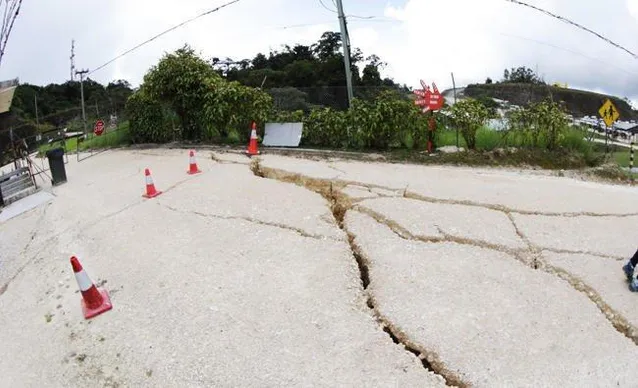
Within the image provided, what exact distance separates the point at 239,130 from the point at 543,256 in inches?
334

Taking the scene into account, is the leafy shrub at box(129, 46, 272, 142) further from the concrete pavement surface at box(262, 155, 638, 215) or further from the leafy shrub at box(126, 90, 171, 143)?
the concrete pavement surface at box(262, 155, 638, 215)

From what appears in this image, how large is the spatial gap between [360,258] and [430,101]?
5.78 meters

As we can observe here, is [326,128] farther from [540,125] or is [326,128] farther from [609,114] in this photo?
[609,114]

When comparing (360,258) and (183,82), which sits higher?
(183,82)

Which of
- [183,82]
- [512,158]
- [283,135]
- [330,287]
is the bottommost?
[330,287]

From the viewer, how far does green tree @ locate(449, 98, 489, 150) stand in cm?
1020

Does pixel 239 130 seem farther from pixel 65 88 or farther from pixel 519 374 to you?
pixel 65 88

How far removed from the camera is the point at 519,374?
3.51m

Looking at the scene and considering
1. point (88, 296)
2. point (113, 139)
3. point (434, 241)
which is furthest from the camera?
point (113, 139)

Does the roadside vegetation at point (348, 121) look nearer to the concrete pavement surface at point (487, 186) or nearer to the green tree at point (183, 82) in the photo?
the green tree at point (183, 82)

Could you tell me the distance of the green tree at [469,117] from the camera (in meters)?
10.2

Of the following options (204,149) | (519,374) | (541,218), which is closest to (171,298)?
(519,374)

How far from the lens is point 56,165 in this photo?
977 cm

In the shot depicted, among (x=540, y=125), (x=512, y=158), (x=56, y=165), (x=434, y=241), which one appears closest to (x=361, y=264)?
(x=434, y=241)
